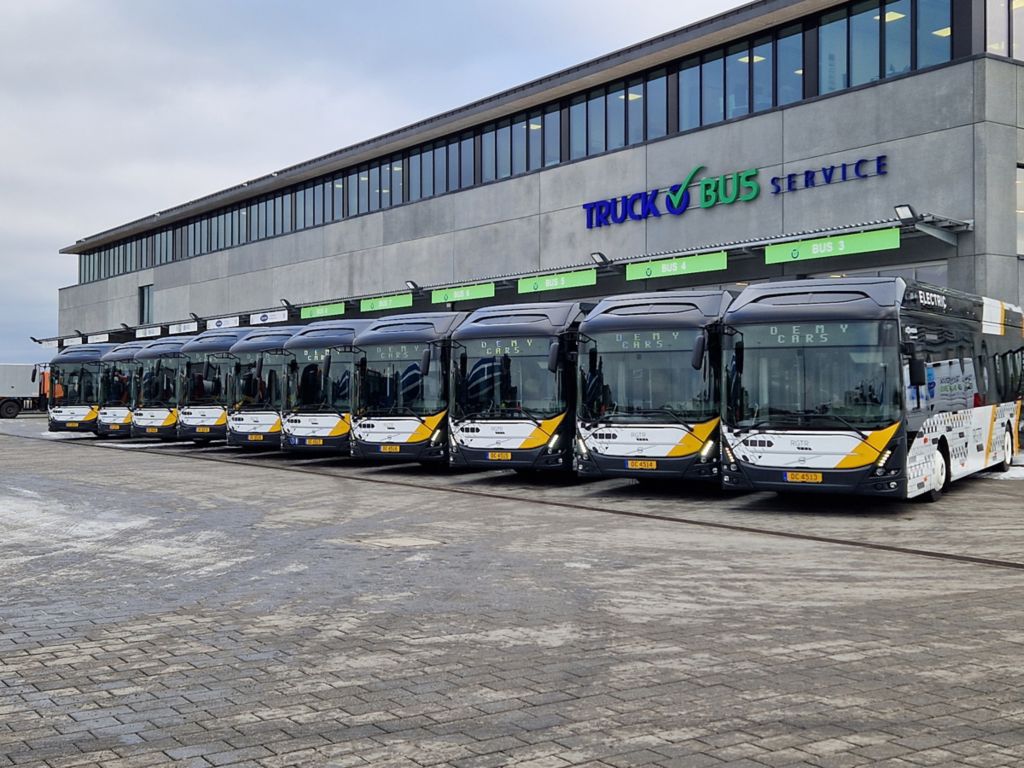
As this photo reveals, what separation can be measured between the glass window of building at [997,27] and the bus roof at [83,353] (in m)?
27.9

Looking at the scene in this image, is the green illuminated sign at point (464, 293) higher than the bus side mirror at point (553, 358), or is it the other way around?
the green illuminated sign at point (464, 293)

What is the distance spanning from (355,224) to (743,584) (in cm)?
3963

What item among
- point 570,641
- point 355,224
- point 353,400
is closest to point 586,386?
point 353,400

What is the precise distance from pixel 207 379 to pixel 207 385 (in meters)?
0.17

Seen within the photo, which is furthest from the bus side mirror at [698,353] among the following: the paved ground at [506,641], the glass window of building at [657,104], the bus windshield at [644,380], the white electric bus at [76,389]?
the white electric bus at [76,389]

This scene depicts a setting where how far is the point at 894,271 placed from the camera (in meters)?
27.1

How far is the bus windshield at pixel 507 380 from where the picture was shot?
1981 centimetres

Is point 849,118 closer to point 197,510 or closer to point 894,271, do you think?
point 894,271

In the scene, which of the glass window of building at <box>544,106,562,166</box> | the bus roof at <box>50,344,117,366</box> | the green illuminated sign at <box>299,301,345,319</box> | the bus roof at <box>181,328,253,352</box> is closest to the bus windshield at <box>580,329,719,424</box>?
the bus roof at <box>181,328,253,352</box>

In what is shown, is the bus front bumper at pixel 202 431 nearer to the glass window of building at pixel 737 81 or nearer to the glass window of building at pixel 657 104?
the glass window of building at pixel 657 104

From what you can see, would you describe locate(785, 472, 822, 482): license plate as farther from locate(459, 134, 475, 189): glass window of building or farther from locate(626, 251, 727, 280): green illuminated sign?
locate(459, 134, 475, 189): glass window of building

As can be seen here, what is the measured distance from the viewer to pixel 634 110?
3484 cm

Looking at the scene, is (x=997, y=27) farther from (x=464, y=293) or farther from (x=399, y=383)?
(x=464, y=293)

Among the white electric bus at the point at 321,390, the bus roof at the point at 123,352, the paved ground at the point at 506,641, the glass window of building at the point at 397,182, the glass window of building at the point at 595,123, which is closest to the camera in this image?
the paved ground at the point at 506,641
